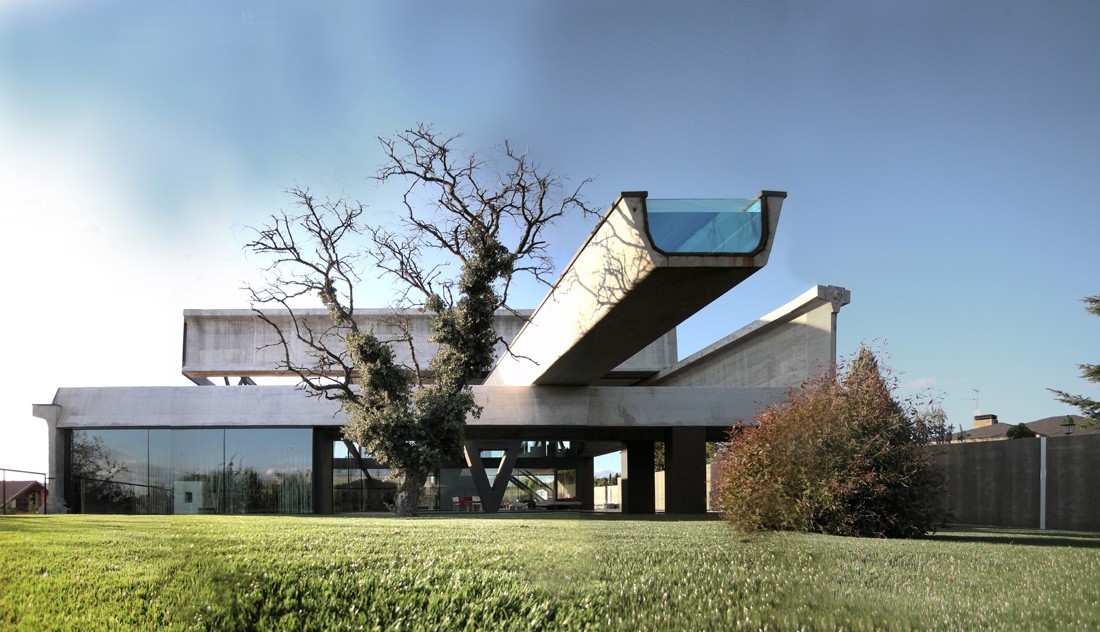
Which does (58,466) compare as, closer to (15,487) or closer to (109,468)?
(109,468)

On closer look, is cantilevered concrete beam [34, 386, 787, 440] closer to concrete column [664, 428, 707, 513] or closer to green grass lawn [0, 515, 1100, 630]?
concrete column [664, 428, 707, 513]

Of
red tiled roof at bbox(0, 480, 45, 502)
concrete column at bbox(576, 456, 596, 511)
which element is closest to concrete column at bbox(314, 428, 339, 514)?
red tiled roof at bbox(0, 480, 45, 502)

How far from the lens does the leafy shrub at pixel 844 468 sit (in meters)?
10.5

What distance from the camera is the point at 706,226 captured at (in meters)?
9.89

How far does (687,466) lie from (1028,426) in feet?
52.2

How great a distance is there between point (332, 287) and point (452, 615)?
44.2 feet

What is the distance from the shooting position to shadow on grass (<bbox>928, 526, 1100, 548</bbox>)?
23.8ft

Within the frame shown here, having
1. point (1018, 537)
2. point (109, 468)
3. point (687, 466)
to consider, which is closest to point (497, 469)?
point (687, 466)

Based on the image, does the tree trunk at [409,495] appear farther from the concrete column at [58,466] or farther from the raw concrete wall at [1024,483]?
the raw concrete wall at [1024,483]

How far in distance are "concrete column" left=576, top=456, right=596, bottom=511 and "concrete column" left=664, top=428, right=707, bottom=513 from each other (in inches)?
497

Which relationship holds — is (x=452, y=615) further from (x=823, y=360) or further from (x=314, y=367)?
(x=314, y=367)

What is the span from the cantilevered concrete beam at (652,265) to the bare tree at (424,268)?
7.81 ft

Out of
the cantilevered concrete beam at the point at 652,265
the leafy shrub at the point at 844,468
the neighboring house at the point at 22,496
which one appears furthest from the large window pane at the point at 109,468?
the leafy shrub at the point at 844,468

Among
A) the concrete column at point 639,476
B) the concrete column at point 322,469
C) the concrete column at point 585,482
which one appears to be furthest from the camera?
the concrete column at point 585,482
